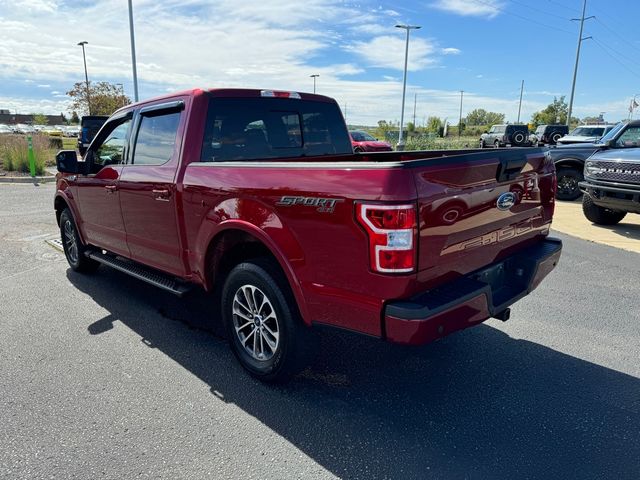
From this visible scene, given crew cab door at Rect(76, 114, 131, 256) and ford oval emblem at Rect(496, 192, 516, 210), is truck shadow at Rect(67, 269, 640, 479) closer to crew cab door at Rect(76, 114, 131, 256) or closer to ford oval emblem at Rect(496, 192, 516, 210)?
crew cab door at Rect(76, 114, 131, 256)

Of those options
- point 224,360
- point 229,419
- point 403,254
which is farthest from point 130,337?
point 403,254

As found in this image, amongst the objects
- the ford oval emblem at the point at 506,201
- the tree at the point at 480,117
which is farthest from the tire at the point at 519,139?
the tree at the point at 480,117

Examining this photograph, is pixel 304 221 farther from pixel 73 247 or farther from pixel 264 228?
pixel 73 247

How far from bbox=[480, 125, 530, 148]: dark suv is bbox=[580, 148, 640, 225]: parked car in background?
24323 millimetres

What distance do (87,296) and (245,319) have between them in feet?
8.43

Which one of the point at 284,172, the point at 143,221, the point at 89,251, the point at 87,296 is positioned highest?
the point at 284,172

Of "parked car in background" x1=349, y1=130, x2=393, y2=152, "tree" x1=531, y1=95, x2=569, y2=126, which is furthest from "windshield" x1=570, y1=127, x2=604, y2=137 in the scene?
"tree" x1=531, y1=95, x2=569, y2=126

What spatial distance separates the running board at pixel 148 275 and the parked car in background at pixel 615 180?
22.5 feet

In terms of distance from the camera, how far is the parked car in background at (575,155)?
8.66 m

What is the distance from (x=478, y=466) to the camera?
2467 millimetres

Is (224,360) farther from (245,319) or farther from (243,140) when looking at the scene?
(243,140)

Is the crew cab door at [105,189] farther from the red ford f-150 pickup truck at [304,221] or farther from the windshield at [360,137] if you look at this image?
the windshield at [360,137]

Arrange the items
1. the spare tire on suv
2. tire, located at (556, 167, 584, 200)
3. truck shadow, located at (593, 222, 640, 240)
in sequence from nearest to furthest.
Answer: truck shadow, located at (593, 222, 640, 240) < tire, located at (556, 167, 584, 200) < the spare tire on suv

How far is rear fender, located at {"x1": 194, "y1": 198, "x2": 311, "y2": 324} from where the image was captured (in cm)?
281
